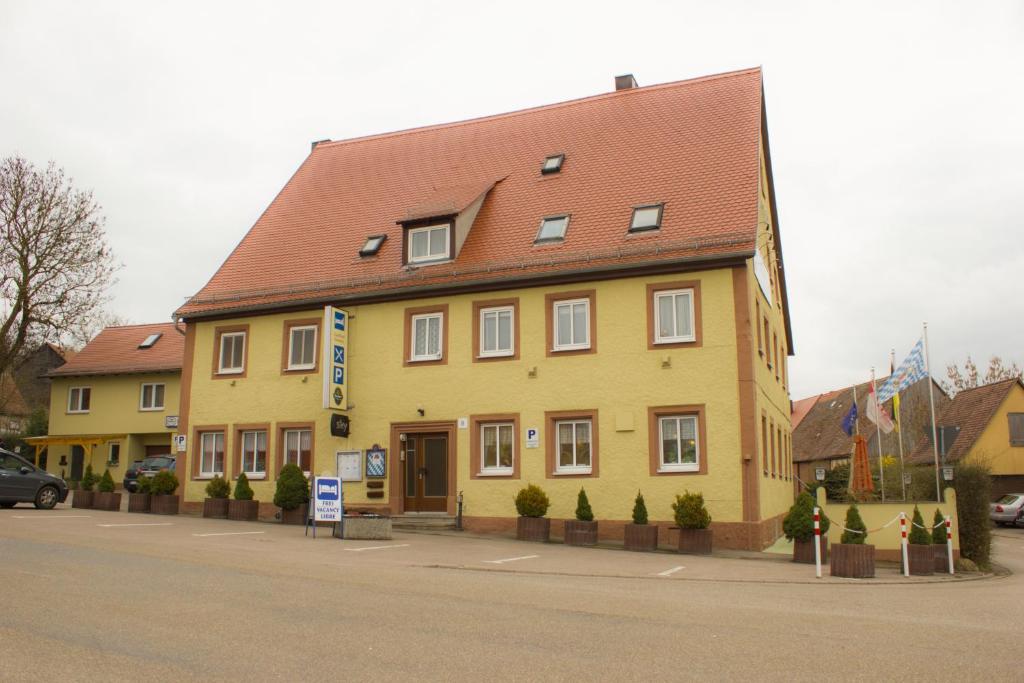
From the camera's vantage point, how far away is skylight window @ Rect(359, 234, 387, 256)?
25.8 m

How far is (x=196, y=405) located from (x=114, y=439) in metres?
18.7

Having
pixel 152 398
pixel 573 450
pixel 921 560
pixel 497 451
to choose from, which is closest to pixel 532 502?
pixel 573 450

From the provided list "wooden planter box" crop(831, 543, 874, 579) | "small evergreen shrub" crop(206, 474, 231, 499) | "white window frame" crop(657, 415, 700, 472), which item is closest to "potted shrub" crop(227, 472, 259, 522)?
"small evergreen shrub" crop(206, 474, 231, 499)

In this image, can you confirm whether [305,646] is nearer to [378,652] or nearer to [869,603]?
[378,652]

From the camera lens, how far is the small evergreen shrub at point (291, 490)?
75.6 feet

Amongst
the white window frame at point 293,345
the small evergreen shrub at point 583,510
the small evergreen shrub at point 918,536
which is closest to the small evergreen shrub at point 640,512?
the small evergreen shrub at point 583,510

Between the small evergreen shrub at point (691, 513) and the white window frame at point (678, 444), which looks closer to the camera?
the small evergreen shrub at point (691, 513)

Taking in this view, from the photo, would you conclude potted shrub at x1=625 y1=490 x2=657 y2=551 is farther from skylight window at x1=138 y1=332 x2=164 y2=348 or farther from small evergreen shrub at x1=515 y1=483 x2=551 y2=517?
skylight window at x1=138 y1=332 x2=164 y2=348

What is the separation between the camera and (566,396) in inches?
864

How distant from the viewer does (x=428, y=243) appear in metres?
24.8

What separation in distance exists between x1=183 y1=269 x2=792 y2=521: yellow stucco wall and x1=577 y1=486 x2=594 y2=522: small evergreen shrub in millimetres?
867

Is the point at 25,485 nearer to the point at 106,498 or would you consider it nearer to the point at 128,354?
the point at 106,498

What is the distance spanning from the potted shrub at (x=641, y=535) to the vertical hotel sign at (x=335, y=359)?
8.26 meters

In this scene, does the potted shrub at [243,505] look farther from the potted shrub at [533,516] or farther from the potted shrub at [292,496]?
the potted shrub at [533,516]
